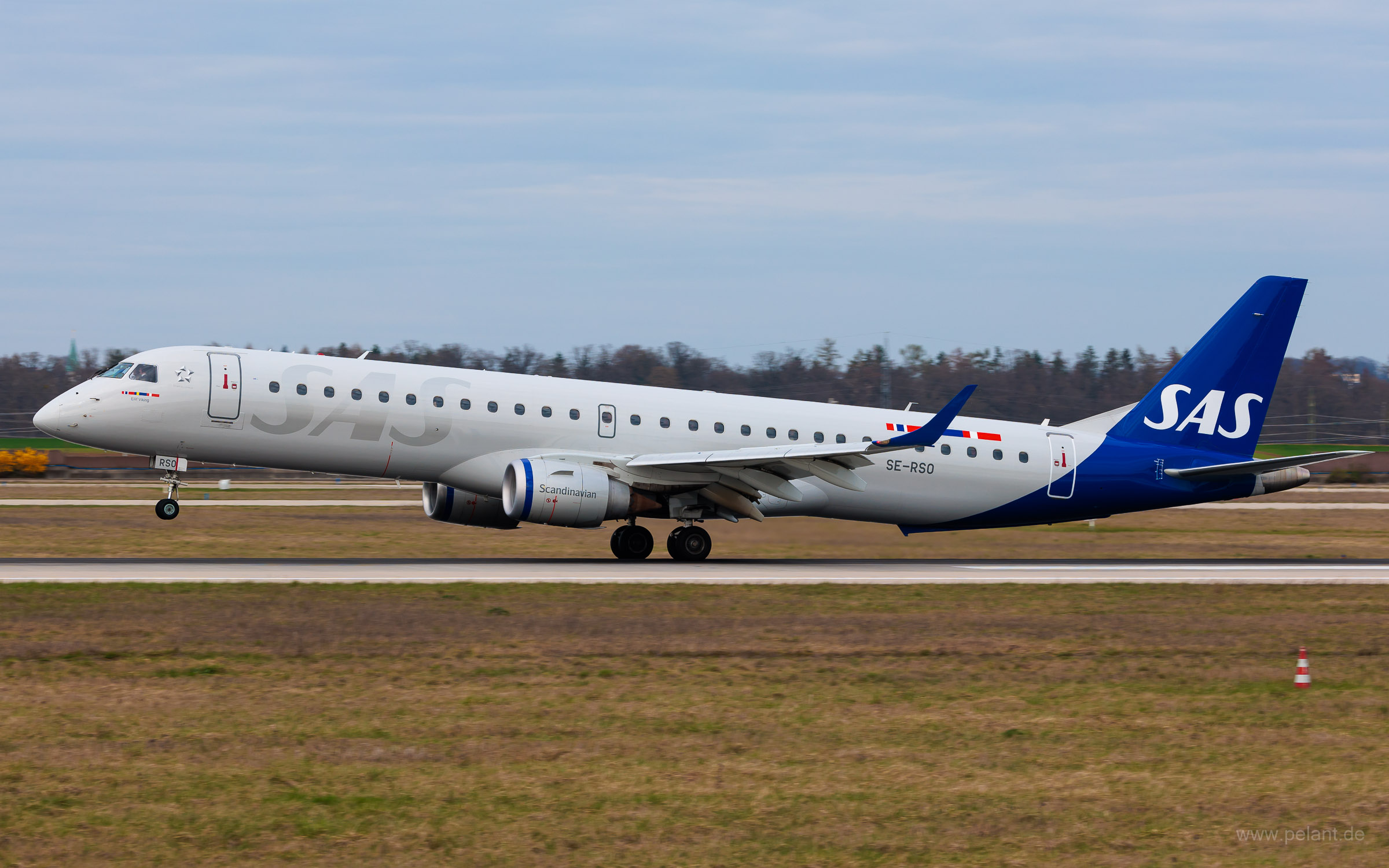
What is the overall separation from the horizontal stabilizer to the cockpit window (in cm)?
2243

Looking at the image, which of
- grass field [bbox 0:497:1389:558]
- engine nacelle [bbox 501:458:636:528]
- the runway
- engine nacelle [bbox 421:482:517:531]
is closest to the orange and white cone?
the runway

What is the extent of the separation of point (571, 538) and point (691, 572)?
11168mm

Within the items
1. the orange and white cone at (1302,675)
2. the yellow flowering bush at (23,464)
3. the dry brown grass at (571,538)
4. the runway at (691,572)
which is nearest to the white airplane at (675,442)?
the dry brown grass at (571,538)

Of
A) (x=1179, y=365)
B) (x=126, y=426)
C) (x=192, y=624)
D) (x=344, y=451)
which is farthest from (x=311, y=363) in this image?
(x=1179, y=365)

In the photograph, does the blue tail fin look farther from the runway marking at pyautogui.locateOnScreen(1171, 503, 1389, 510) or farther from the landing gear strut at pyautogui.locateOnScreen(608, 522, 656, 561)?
the runway marking at pyautogui.locateOnScreen(1171, 503, 1389, 510)

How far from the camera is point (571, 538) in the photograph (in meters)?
35.8

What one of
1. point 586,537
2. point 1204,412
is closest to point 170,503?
point 586,537

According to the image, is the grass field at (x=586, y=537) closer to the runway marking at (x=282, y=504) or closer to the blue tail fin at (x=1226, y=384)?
the runway marking at (x=282, y=504)

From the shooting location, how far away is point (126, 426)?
25.4 m

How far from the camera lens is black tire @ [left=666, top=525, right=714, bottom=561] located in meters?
27.4

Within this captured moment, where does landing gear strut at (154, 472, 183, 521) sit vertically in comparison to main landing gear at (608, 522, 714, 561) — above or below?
above

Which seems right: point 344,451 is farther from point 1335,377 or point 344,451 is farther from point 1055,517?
point 1335,377

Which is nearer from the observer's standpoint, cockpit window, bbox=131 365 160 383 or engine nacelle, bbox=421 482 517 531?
cockpit window, bbox=131 365 160 383

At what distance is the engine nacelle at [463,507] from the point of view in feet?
92.0
